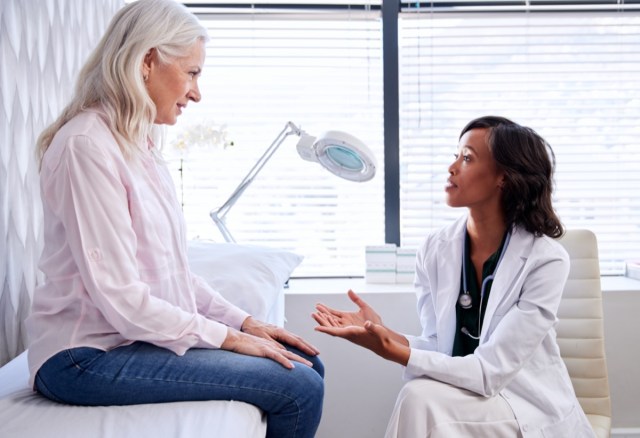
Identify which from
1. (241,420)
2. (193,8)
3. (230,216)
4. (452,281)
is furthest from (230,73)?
(241,420)

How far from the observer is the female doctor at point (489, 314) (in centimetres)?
150

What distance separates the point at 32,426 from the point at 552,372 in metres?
1.21

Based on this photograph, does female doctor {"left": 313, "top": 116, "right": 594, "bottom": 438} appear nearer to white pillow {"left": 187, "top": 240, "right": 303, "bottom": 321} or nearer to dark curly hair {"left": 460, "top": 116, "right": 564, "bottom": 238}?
dark curly hair {"left": 460, "top": 116, "right": 564, "bottom": 238}

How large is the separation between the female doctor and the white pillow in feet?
0.73

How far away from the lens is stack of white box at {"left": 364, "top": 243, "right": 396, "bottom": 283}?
2607 millimetres

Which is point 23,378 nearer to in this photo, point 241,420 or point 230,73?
point 241,420

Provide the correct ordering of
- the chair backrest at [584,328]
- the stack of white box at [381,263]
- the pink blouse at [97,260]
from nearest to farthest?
the pink blouse at [97,260] < the chair backrest at [584,328] < the stack of white box at [381,263]

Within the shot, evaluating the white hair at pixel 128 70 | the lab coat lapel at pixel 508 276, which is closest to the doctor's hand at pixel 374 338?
the lab coat lapel at pixel 508 276

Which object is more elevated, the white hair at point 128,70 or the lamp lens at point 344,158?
the white hair at point 128,70

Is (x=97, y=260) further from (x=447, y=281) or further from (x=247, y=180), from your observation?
(x=247, y=180)

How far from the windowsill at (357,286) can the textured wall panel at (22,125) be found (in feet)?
3.36

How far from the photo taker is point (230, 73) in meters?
2.74

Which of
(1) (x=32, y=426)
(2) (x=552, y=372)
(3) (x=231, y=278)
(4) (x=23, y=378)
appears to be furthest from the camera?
(3) (x=231, y=278)

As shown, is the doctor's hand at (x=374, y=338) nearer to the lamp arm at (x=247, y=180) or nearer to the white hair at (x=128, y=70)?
the white hair at (x=128, y=70)
